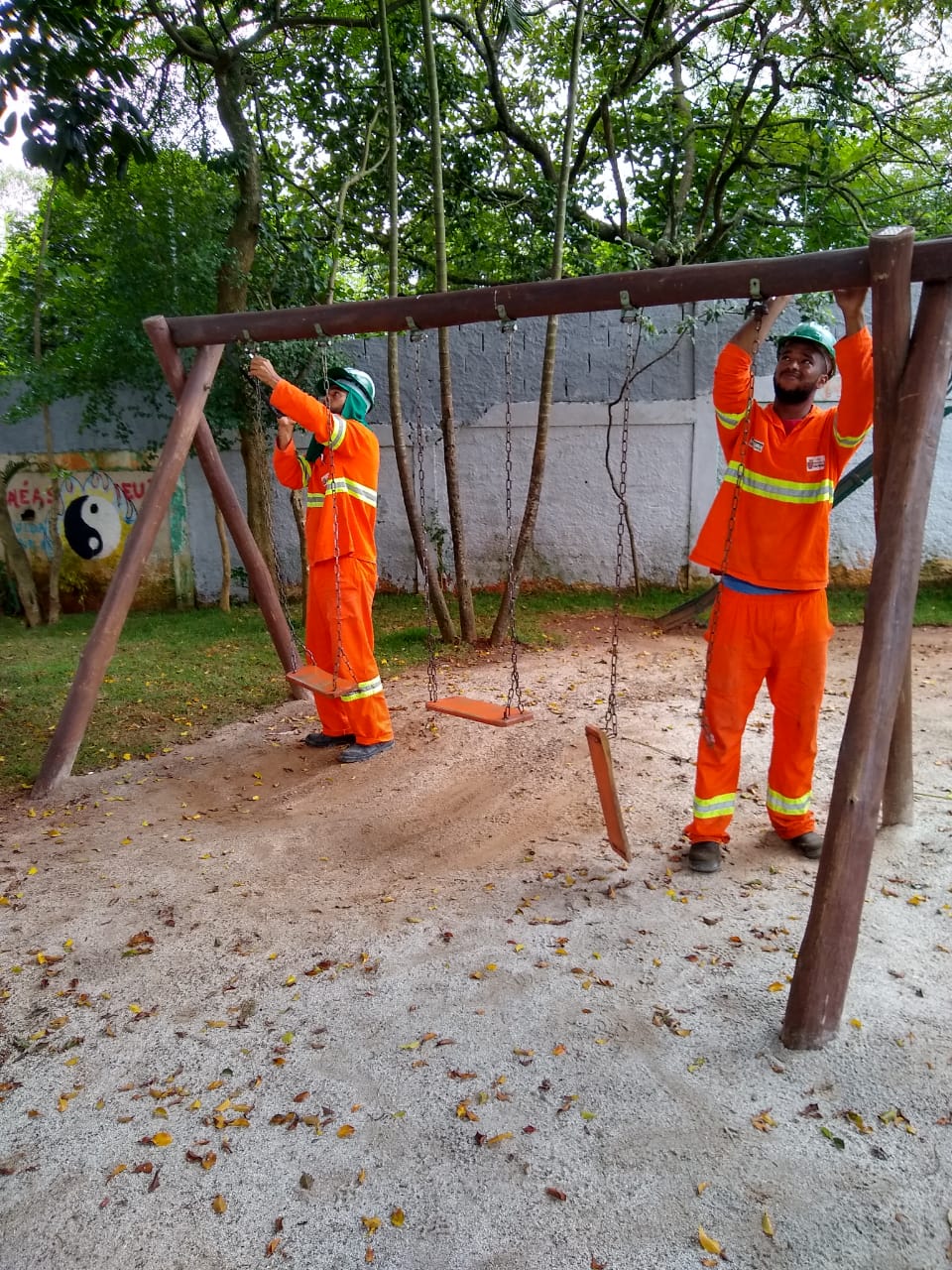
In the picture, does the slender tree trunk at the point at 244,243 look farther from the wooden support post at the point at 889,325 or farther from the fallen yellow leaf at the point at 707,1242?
the fallen yellow leaf at the point at 707,1242

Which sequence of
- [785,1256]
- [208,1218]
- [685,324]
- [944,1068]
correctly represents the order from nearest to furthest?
1. [785,1256]
2. [208,1218]
3. [944,1068]
4. [685,324]

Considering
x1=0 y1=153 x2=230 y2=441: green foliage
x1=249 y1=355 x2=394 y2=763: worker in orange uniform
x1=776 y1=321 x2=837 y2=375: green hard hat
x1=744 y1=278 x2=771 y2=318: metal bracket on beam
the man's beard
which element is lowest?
x1=249 y1=355 x2=394 y2=763: worker in orange uniform

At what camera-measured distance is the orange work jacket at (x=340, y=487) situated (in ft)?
15.5

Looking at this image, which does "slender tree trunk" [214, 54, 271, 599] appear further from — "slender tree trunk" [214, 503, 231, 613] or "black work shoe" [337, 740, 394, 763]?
"black work shoe" [337, 740, 394, 763]

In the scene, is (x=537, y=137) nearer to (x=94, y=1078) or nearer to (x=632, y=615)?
(x=632, y=615)

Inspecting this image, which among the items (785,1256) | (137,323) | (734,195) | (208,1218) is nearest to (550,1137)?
(785,1256)

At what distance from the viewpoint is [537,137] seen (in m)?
10.1

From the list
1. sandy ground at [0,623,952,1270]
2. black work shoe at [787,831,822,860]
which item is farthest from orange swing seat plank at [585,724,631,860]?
black work shoe at [787,831,822,860]

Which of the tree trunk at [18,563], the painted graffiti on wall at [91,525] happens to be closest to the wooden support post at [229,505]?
the tree trunk at [18,563]

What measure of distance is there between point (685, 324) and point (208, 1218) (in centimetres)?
748

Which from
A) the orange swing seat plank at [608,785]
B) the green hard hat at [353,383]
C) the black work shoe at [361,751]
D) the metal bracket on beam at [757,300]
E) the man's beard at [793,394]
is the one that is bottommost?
the black work shoe at [361,751]

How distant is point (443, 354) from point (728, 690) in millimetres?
4457

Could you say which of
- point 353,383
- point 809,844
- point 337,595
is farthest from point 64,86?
point 809,844

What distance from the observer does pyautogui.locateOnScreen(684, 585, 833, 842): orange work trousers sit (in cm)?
338
